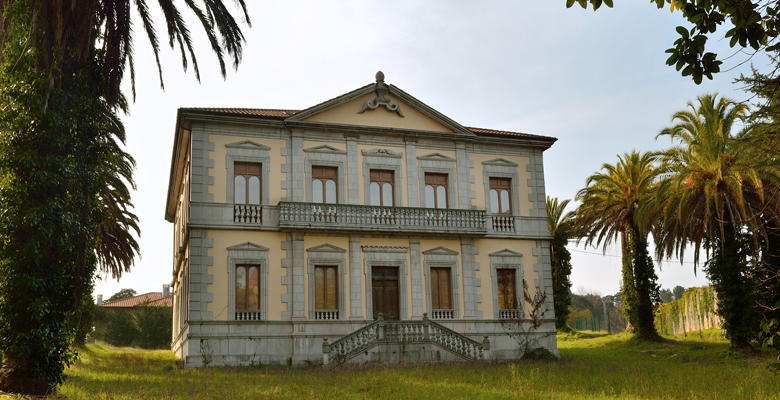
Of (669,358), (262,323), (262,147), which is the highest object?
(262,147)

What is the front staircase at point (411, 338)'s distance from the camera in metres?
24.6

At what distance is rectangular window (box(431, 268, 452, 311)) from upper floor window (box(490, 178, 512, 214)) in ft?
11.3

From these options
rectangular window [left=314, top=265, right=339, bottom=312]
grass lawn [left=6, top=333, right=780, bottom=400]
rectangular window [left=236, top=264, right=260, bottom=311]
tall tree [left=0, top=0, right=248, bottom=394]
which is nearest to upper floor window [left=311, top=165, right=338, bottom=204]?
rectangular window [left=314, top=265, right=339, bottom=312]

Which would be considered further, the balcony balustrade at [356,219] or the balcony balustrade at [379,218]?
the balcony balustrade at [379,218]

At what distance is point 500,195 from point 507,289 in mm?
3885

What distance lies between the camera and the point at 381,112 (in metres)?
28.8

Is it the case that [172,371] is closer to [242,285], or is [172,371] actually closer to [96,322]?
[242,285]

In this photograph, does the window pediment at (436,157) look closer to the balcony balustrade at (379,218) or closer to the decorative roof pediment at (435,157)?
the decorative roof pediment at (435,157)

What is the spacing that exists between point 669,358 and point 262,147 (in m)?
17.5

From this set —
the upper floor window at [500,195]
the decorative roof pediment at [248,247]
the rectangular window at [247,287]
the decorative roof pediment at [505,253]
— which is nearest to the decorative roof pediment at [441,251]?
the decorative roof pediment at [505,253]

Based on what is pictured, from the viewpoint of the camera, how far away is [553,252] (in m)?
40.7

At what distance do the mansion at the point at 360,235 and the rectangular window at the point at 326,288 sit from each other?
0.17ft

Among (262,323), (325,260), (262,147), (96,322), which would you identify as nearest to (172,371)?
(262,323)

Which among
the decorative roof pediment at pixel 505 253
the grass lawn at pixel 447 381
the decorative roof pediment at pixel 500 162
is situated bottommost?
the grass lawn at pixel 447 381
